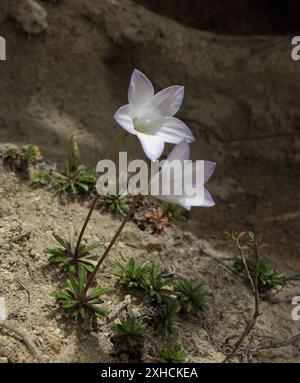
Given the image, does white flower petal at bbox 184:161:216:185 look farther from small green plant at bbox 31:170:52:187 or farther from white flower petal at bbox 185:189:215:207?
small green plant at bbox 31:170:52:187

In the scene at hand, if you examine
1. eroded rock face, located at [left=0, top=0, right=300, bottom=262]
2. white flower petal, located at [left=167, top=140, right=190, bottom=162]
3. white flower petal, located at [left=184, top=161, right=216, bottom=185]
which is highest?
eroded rock face, located at [left=0, top=0, right=300, bottom=262]

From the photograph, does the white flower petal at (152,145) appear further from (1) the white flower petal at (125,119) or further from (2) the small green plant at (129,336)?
(2) the small green plant at (129,336)

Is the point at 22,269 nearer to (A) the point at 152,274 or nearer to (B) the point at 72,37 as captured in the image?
(A) the point at 152,274

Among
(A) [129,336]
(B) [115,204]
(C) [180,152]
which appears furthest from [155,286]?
(C) [180,152]

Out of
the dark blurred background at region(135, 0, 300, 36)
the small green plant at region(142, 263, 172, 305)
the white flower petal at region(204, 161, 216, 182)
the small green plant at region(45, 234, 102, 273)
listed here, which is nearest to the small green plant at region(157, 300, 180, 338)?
the small green plant at region(142, 263, 172, 305)

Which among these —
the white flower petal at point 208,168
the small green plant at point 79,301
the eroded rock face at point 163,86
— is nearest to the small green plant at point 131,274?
the small green plant at point 79,301

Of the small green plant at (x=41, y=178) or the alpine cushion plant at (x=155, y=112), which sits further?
the small green plant at (x=41, y=178)

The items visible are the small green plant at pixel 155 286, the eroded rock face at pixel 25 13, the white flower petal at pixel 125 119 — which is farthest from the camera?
the eroded rock face at pixel 25 13
